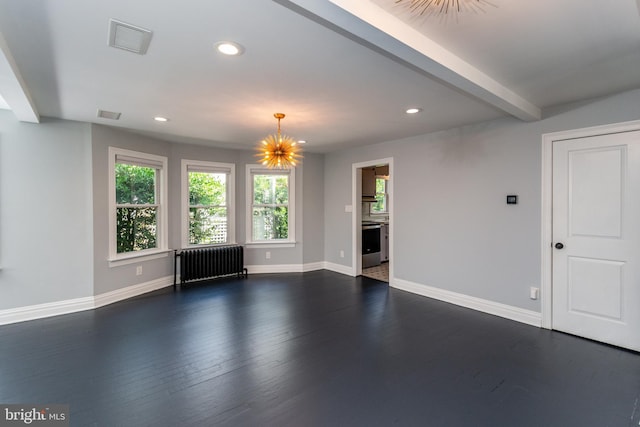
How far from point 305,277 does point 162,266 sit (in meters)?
2.41

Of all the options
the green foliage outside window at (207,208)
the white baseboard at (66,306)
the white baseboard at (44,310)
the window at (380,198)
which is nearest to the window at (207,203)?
the green foliage outside window at (207,208)

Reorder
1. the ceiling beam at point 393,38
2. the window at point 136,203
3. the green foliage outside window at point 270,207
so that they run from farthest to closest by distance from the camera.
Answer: the green foliage outside window at point 270,207, the window at point 136,203, the ceiling beam at point 393,38

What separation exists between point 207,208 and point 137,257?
4.55ft

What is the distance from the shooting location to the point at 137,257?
4.52m

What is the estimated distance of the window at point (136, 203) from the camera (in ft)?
13.9

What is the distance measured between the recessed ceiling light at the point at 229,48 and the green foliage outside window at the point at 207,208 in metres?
3.64

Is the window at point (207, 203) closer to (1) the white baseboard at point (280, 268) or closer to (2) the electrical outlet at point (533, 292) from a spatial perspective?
(1) the white baseboard at point (280, 268)

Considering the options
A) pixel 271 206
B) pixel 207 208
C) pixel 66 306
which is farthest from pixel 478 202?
pixel 66 306

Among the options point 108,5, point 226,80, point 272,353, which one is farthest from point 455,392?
point 108,5

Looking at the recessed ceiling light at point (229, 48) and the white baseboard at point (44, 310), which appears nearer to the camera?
the recessed ceiling light at point (229, 48)

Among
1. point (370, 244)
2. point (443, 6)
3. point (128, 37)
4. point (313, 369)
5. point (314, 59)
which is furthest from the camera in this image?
point (370, 244)

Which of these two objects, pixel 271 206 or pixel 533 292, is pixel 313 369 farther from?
pixel 271 206

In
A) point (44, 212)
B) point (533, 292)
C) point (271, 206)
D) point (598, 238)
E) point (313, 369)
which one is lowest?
point (313, 369)

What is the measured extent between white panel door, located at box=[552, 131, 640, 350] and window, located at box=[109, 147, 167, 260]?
537cm
